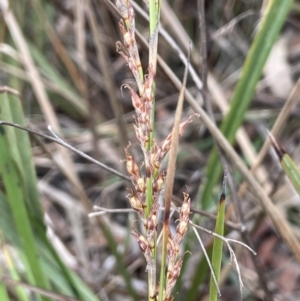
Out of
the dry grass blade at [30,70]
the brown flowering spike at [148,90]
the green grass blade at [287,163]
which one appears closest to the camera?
the brown flowering spike at [148,90]

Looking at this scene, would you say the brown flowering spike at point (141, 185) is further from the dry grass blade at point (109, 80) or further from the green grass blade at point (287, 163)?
the dry grass blade at point (109, 80)

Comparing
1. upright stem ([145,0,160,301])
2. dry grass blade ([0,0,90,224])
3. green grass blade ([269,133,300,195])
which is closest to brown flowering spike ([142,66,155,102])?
upright stem ([145,0,160,301])

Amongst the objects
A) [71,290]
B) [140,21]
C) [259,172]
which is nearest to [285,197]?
[259,172]

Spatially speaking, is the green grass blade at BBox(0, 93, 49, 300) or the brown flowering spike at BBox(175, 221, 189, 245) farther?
the green grass blade at BBox(0, 93, 49, 300)

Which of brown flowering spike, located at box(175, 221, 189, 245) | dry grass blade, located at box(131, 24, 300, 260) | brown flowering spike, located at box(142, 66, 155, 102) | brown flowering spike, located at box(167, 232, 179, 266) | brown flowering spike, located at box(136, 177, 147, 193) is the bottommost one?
dry grass blade, located at box(131, 24, 300, 260)

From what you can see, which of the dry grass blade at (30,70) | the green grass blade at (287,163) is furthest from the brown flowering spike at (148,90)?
the dry grass blade at (30,70)

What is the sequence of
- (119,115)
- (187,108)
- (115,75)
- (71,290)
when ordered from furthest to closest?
1. (115,75)
2. (187,108)
3. (119,115)
4. (71,290)

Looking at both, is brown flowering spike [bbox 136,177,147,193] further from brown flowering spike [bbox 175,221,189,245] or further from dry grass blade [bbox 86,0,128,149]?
dry grass blade [bbox 86,0,128,149]

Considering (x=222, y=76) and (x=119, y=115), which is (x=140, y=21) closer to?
(x=222, y=76)
